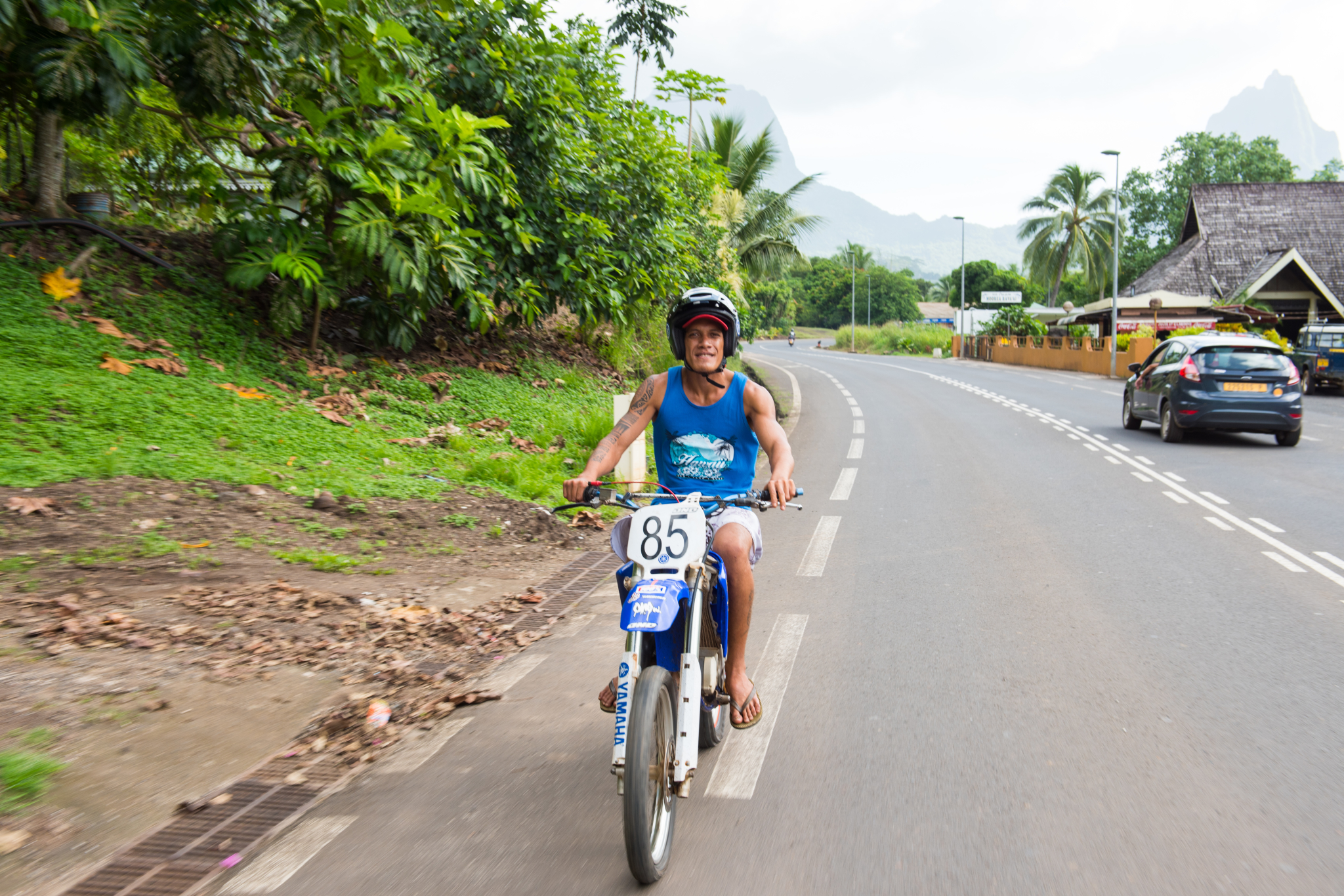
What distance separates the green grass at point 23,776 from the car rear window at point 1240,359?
48.4 feet

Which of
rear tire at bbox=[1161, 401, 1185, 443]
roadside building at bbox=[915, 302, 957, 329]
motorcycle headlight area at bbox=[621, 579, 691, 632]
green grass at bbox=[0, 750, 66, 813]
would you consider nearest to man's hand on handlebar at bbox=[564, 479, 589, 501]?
motorcycle headlight area at bbox=[621, 579, 691, 632]

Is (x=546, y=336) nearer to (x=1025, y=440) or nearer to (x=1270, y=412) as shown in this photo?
(x=1025, y=440)

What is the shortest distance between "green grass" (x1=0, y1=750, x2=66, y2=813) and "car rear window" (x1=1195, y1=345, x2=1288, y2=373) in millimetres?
14742

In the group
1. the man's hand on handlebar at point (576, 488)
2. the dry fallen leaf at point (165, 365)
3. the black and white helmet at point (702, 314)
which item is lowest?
the man's hand on handlebar at point (576, 488)

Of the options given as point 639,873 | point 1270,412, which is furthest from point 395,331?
point 1270,412

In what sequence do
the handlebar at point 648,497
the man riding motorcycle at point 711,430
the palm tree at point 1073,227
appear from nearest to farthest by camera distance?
the handlebar at point 648,497
the man riding motorcycle at point 711,430
the palm tree at point 1073,227

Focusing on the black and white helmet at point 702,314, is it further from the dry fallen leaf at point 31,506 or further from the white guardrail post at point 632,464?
the white guardrail post at point 632,464

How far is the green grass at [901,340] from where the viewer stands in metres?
70.5

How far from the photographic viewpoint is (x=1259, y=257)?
4147 cm

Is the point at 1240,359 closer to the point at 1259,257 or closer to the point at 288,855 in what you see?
the point at 288,855

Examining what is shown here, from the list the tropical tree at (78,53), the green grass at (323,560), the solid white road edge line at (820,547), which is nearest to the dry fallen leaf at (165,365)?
the tropical tree at (78,53)

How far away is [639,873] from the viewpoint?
9.22 feet

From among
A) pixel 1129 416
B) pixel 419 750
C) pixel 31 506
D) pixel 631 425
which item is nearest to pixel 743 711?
pixel 631 425

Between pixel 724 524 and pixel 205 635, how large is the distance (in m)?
2.91
